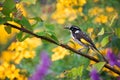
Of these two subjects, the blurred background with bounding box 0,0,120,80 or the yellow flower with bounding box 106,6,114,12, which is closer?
the blurred background with bounding box 0,0,120,80

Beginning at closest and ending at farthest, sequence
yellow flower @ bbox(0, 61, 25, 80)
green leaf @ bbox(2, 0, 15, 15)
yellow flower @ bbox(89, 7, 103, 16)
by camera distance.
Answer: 1. green leaf @ bbox(2, 0, 15, 15)
2. yellow flower @ bbox(0, 61, 25, 80)
3. yellow flower @ bbox(89, 7, 103, 16)

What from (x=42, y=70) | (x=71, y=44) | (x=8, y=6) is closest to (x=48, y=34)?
(x=8, y=6)

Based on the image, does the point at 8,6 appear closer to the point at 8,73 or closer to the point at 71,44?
the point at 8,73

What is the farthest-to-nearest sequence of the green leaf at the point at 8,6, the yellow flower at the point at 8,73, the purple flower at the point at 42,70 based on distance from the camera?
the yellow flower at the point at 8,73 → the green leaf at the point at 8,6 → the purple flower at the point at 42,70

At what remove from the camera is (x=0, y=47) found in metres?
4.01

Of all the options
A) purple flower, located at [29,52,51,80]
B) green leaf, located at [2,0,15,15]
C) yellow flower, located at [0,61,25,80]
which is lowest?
yellow flower, located at [0,61,25,80]

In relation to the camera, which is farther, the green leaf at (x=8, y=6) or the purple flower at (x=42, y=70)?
the green leaf at (x=8, y=6)

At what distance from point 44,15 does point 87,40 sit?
2492 mm

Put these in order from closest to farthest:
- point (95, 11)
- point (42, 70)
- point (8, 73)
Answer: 1. point (42, 70)
2. point (8, 73)
3. point (95, 11)

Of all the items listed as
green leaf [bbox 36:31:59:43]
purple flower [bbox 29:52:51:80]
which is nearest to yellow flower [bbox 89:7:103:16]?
green leaf [bbox 36:31:59:43]

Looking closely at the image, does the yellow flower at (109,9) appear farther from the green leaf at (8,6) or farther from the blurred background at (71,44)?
the green leaf at (8,6)

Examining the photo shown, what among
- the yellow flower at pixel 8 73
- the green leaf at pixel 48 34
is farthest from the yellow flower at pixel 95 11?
the green leaf at pixel 48 34

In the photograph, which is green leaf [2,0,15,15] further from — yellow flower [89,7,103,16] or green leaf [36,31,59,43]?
yellow flower [89,7,103,16]

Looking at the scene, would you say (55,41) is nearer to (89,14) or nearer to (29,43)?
(29,43)
